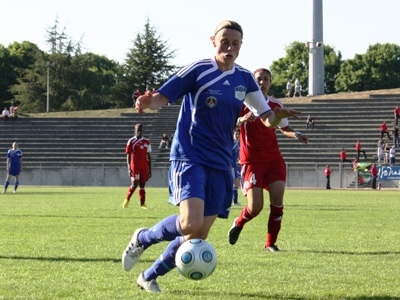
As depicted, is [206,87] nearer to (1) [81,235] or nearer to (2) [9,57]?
(1) [81,235]

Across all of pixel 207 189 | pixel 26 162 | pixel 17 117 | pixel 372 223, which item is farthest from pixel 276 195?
pixel 17 117

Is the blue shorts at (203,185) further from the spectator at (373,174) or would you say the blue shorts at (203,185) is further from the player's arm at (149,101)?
the spectator at (373,174)

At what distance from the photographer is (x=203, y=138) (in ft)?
23.6

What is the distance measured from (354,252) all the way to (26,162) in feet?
164

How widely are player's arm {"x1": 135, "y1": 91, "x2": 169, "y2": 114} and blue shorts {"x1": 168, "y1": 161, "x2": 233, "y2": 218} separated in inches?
22.3

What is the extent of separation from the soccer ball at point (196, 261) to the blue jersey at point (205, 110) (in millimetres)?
813

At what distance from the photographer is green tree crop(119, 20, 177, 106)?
100438 millimetres

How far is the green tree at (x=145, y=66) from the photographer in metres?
100

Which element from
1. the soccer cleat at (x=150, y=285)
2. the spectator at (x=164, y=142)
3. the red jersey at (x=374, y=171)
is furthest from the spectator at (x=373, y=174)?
the soccer cleat at (x=150, y=285)

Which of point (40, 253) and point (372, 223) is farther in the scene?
point (372, 223)

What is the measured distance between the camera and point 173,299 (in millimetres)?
6785

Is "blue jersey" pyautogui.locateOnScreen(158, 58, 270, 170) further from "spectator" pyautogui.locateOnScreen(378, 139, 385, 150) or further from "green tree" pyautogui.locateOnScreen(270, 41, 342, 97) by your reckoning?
"green tree" pyautogui.locateOnScreen(270, 41, 342, 97)

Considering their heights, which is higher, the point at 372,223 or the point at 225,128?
the point at 225,128

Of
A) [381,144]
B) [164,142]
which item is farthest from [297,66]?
[381,144]
